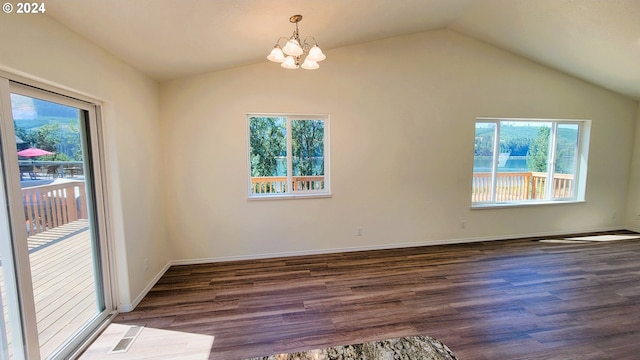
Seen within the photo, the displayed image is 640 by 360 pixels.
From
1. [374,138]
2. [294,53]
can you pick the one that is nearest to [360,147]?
[374,138]

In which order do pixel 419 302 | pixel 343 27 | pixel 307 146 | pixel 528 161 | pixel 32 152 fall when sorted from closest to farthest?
pixel 32 152 < pixel 419 302 < pixel 343 27 < pixel 307 146 < pixel 528 161

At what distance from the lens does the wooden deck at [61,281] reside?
175 cm

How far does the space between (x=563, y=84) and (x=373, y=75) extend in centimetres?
317

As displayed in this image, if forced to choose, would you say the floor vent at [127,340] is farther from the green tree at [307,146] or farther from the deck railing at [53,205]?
the green tree at [307,146]

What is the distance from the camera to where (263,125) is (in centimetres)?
360

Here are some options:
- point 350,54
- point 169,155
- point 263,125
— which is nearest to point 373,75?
point 350,54

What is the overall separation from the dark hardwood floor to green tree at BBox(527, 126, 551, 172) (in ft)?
4.89

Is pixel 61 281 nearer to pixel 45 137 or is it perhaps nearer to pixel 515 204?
pixel 45 137

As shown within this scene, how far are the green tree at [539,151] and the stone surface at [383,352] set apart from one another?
4.97 metres

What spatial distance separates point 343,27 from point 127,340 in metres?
3.52

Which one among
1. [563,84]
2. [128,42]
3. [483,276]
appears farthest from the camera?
[563,84]

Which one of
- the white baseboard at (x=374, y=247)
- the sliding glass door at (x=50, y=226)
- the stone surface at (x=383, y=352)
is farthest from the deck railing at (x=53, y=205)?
the stone surface at (x=383, y=352)

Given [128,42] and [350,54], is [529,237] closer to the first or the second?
[350,54]

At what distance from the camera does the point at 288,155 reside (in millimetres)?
3684
